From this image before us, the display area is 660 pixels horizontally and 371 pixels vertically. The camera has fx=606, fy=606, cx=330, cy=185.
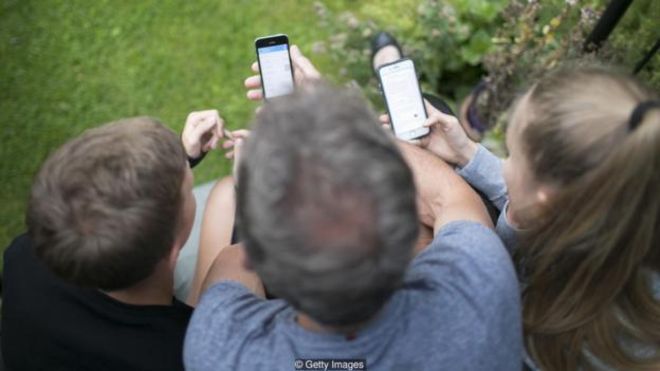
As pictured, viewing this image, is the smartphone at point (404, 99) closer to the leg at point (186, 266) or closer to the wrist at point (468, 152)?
the wrist at point (468, 152)

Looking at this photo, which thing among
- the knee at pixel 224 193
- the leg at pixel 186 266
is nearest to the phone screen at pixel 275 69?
the knee at pixel 224 193

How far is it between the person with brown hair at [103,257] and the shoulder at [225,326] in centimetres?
18

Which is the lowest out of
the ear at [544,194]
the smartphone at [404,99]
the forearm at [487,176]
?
the forearm at [487,176]

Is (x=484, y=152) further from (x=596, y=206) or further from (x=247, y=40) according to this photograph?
(x=247, y=40)

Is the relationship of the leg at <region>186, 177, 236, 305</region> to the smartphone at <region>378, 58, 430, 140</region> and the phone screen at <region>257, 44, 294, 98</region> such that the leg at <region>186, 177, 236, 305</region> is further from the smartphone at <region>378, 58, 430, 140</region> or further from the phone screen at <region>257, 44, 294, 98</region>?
the smartphone at <region>378, 58, 430, 140</region>

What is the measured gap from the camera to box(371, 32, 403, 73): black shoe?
263cm

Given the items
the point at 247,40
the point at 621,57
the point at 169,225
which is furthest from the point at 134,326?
the point at 247,40

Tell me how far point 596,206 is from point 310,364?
2.08ft

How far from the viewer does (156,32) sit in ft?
10.6

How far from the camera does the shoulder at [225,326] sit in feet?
3.83

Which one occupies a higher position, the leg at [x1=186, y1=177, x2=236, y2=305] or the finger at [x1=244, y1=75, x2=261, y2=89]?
the finger at [x1=244, y1=75, x2=261, y2=89]

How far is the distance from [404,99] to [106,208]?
39.5 inches

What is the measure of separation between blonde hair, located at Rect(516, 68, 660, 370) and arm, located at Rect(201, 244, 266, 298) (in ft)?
2.10

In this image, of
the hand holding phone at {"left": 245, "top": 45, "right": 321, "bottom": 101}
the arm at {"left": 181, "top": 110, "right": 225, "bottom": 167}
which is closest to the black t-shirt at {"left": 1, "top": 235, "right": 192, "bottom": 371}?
the arm at {"left": 181, "top": 110, "right": 225, "bottom": 167}
